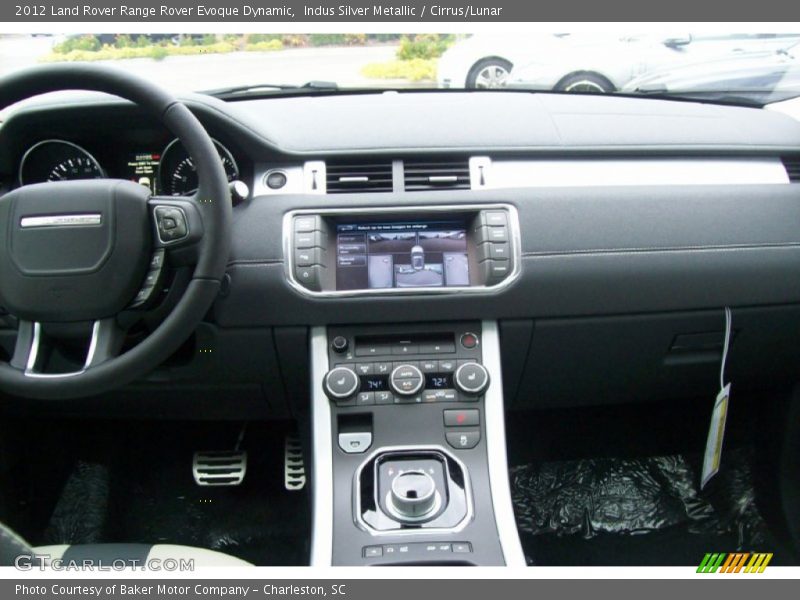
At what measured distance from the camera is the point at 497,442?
1.65 metres

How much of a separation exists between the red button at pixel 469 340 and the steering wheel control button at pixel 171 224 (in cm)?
70

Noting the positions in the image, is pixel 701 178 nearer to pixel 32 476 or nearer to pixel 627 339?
pixel 627 339

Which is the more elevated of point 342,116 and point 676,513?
point 342,116

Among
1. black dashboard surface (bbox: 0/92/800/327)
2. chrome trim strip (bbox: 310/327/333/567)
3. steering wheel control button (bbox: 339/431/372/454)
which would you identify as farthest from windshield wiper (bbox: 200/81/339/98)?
steering wheel control button (bbox: 339/431/372/454)

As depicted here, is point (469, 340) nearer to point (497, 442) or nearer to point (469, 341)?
point (469, 341)

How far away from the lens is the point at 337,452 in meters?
1.65

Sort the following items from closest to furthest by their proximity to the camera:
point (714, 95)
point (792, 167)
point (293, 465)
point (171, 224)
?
point (171, 224) → point (792, 167) → point (714, 95) → point (293, 465)

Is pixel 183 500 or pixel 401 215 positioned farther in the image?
pixel 183 500

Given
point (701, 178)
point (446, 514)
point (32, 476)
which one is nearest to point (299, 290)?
point (446, 514)

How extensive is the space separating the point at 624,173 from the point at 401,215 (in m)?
0.61

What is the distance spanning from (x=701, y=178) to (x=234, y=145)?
4.03ft

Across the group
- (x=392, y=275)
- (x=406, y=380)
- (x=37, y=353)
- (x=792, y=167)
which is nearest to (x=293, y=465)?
(x=406, y=380)

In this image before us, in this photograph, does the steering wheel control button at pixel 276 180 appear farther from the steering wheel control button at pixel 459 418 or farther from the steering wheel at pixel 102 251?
the steering wheel control button at pixel 459 418

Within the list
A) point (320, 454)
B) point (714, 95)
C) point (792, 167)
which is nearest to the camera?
point (320, 454)
